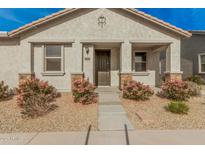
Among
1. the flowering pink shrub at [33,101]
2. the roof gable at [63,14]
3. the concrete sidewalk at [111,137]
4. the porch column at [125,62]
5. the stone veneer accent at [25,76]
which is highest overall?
the roof gable at [63,14]

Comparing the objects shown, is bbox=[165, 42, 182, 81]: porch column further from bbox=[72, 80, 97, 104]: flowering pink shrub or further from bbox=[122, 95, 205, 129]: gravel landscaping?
bbox=[72, 80, 97, 104]: flowering pink shrub

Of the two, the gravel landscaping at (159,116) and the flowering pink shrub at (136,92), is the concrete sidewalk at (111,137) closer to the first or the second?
the gravel landscaping at (159,116)

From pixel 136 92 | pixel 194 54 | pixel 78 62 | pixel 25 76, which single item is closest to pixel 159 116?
pixel 136 92

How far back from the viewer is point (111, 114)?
6.60 m

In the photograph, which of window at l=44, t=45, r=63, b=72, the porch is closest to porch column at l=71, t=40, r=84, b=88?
the porch

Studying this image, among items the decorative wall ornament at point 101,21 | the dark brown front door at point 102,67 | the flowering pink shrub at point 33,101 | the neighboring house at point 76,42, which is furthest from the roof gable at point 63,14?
the flowering pink shrub at point 33,101

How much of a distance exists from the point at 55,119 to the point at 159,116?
379 cm

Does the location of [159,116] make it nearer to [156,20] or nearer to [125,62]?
[125,62]

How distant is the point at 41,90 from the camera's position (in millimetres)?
8531

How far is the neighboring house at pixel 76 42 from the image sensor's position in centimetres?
1013

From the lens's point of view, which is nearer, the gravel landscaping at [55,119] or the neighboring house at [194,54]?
the gravel landscaping at [55,119]

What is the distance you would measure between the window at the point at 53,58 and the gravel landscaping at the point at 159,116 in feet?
15.7

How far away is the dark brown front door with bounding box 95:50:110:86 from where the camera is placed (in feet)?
39.8

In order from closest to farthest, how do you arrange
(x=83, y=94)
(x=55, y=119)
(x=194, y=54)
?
(x=55, y=119), (x=83, y=94), (x=194, y=54)
